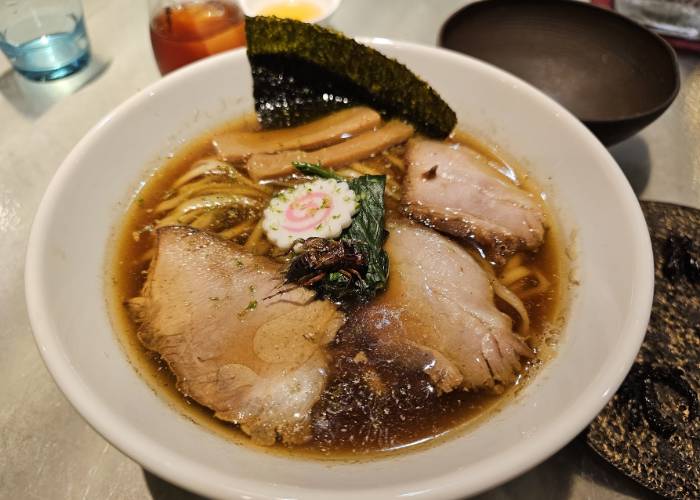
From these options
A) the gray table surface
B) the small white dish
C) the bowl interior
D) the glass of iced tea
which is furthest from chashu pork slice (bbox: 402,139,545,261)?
the small white dish

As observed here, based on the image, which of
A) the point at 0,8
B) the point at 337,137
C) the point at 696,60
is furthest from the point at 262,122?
the point at 696,60

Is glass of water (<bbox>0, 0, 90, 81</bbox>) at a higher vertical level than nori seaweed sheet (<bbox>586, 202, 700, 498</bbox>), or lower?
higher

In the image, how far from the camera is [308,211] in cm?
200

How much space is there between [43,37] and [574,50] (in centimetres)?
309

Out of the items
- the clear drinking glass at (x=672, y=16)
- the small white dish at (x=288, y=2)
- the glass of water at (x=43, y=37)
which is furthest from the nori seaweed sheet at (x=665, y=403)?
the glass of water at (x=43, y=37)

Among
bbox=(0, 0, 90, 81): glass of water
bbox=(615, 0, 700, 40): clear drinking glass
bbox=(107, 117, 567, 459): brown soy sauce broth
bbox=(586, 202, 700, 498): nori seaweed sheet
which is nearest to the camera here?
bbox=(107, 117, 567, 459): brown soy sauce broth

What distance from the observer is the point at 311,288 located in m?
1.77

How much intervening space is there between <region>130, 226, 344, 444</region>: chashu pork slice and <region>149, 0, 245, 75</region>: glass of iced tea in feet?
4.42

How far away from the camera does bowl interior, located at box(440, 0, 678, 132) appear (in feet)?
9.39

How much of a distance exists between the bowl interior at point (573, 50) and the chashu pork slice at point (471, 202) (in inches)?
37.7

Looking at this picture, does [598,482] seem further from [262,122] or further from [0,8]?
[0,8]

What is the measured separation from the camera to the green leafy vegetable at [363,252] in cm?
173

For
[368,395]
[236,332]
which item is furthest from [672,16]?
[236,332]

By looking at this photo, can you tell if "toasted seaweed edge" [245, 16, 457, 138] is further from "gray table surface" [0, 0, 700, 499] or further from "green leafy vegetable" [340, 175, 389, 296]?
"gray table surface" [0, 0, 700, 499]
